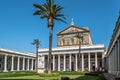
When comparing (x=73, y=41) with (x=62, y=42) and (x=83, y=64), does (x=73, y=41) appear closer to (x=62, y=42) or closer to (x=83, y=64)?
(x=62, y=42)

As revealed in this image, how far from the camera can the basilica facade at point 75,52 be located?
8162 centimetres

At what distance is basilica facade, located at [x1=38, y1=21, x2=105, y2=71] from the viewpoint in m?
81.6

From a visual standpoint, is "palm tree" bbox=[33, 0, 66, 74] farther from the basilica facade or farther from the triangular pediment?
the triangular pediment

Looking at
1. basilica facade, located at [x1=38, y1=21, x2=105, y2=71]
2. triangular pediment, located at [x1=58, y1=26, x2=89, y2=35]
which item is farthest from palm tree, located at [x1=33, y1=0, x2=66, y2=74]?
triangular pediment, located at [x1=58, y1=26, x2=89, y2=35]

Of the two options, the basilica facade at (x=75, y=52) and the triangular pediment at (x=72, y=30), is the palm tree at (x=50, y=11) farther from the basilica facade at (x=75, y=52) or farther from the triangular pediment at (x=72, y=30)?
the triangular pediment at (x=72, y=30)

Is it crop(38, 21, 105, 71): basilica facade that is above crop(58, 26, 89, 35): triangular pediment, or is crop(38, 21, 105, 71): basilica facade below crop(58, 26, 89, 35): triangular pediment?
below

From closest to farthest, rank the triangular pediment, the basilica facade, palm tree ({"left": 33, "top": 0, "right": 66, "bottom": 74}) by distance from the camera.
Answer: palm tree ({"left": 33, "top": 0, "right": 66, "bottom": 74}) → the basilica facade → the triangular pediment

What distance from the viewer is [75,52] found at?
3327 inches

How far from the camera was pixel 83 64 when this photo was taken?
272 ft

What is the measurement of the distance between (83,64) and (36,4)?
48140mm

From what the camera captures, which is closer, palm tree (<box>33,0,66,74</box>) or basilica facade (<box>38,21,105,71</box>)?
palm tree (<box>33,0,66,74</box>)

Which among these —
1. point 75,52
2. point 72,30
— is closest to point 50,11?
point 75,52

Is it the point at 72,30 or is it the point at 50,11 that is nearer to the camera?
the point at 50,11

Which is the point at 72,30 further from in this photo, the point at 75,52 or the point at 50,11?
the point at 50,11
